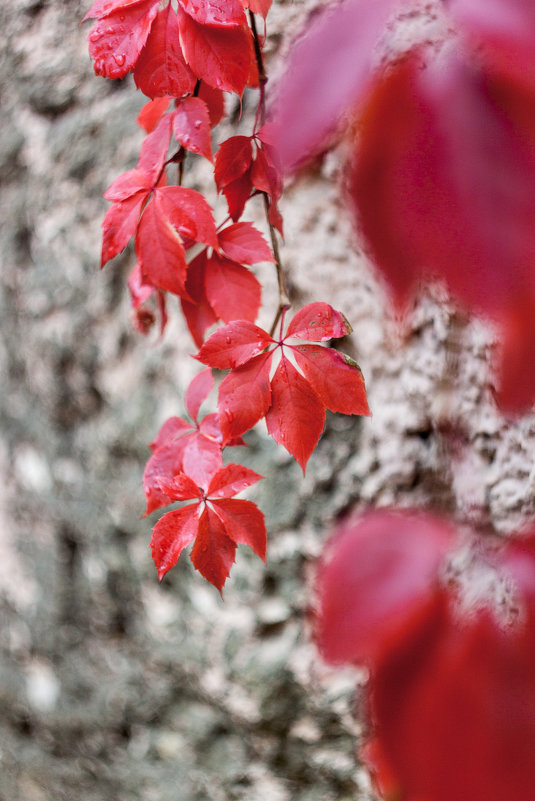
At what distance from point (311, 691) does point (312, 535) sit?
0.22 metres

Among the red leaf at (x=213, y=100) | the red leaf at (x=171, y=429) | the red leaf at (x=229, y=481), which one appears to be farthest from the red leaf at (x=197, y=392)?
the red leaf at (x=213, y=100)

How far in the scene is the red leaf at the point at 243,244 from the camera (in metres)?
0.48

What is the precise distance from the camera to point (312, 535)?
2.83 ft

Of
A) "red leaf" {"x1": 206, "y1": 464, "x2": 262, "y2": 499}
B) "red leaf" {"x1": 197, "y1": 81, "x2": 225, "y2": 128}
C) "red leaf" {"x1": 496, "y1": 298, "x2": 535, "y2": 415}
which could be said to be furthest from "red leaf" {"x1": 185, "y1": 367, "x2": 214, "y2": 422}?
"red leaf" {"x1": 496, "y1": 298, "x2": 535, "y2": 415}

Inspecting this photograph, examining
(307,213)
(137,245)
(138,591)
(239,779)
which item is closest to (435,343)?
(307,213)

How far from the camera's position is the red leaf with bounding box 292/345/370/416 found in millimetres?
408

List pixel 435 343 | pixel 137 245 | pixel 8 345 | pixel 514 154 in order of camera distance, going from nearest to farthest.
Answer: pixel 514 154 → pixel 137 245 → pixel 435 343 → pixel 8 345

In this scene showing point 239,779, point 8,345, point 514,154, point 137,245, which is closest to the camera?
point 514,154

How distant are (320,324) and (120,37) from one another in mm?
238

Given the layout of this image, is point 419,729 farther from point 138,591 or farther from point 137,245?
point 138,591

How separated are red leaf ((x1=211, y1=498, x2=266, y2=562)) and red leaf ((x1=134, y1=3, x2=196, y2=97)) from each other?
0.30m

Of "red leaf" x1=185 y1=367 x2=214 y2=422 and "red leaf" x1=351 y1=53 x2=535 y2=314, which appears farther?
"red leaf" x1=185 y1=367 x2=214 y2=422

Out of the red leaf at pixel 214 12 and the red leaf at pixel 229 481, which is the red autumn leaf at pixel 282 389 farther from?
the red leaf at pixel 214 12

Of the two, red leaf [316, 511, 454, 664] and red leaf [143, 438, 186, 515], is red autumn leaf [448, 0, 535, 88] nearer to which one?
red leaf [316, 511, 454, 664]
